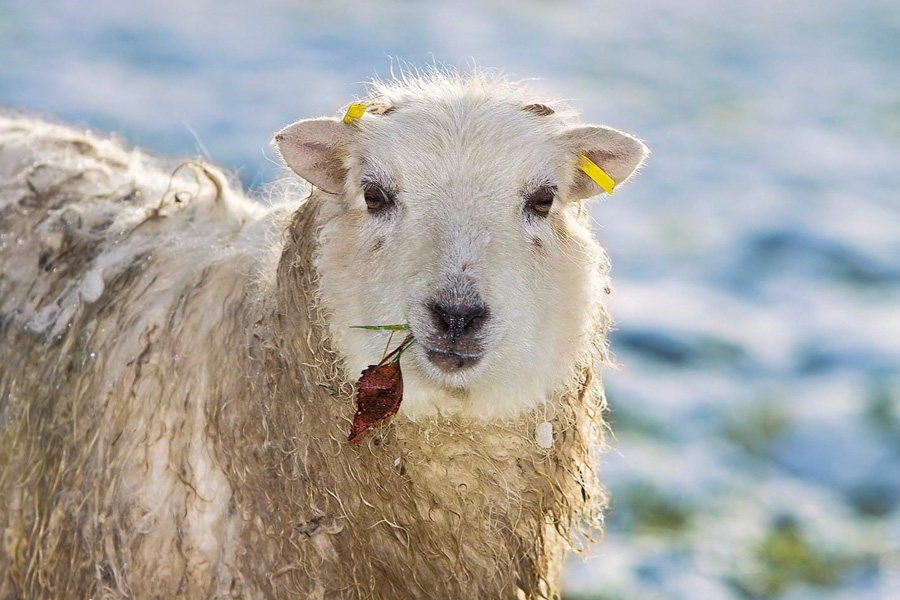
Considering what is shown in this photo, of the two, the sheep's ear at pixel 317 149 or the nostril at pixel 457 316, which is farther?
the sheep's ear at pixel 317 149

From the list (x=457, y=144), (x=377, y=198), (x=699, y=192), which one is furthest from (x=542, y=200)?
(x=699, y=192)

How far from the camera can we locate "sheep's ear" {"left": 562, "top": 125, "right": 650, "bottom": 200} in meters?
2.94

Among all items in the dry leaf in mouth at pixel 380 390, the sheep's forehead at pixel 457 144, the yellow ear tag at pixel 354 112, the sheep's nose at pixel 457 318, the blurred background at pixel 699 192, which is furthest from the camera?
the blurred background at pixel 699 192

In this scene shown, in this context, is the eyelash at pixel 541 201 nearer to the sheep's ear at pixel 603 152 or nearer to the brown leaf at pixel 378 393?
the sheep's ear at pixel 603 152

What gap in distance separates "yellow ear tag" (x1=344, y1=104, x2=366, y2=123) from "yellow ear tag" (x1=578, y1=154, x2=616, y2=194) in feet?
2.12

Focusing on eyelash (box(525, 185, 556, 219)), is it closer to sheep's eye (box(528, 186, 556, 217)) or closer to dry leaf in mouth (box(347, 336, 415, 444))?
sheep's eye (box(528, 186, 556, 217))

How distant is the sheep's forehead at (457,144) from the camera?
9.20 ft

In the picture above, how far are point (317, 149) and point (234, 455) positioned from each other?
881 millimetres

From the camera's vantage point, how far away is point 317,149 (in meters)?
2.91

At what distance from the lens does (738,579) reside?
16.6 feet

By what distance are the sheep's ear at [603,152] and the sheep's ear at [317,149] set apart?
0.65 metres

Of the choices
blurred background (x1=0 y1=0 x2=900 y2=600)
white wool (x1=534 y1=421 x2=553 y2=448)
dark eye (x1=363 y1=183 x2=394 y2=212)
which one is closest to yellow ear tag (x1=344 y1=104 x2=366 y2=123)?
dark eye (x1=363 y1=183 x2=394 y2=212)

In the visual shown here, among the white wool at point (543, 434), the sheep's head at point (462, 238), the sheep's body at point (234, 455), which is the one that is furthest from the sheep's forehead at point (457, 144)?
the white wool at point (543, 434)

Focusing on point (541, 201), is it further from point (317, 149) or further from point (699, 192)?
point (699, 192)
